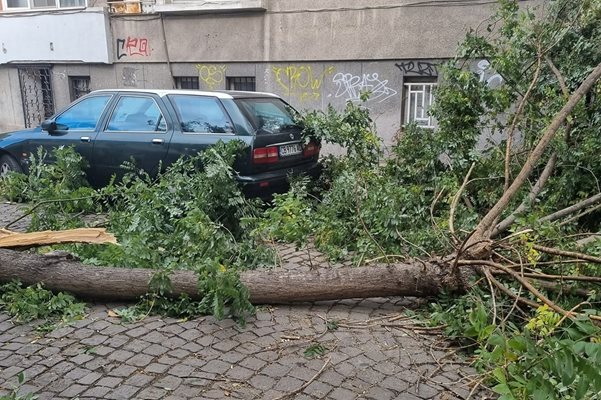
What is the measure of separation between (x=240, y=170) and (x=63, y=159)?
7.97 ft

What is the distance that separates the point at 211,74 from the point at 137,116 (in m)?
6.33

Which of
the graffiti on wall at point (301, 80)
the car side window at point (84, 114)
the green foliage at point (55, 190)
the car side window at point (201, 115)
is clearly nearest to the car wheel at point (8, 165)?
the green foliage at point (55, 190)

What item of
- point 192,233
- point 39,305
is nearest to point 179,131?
point 192,233

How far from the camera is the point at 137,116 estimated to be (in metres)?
6.95

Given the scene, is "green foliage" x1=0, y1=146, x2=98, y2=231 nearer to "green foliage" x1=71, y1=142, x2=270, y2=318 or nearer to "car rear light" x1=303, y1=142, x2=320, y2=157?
"green foliage" x1=71, y1=142, x2=270, y2=318

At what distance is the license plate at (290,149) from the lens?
645 centimetres

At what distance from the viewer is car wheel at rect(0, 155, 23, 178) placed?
8.03m

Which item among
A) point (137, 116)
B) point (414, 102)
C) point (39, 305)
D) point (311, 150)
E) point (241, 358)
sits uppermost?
point (414, 102)

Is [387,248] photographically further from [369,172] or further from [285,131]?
[285,131]

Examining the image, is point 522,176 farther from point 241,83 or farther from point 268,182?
point 241,83

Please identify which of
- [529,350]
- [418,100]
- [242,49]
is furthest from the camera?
[242,49]

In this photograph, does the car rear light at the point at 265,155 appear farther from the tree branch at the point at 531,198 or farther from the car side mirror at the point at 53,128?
the car side mirror at the point at 53,128

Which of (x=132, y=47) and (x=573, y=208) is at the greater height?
(x=132, y=47)

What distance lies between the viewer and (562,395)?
2.69 m
